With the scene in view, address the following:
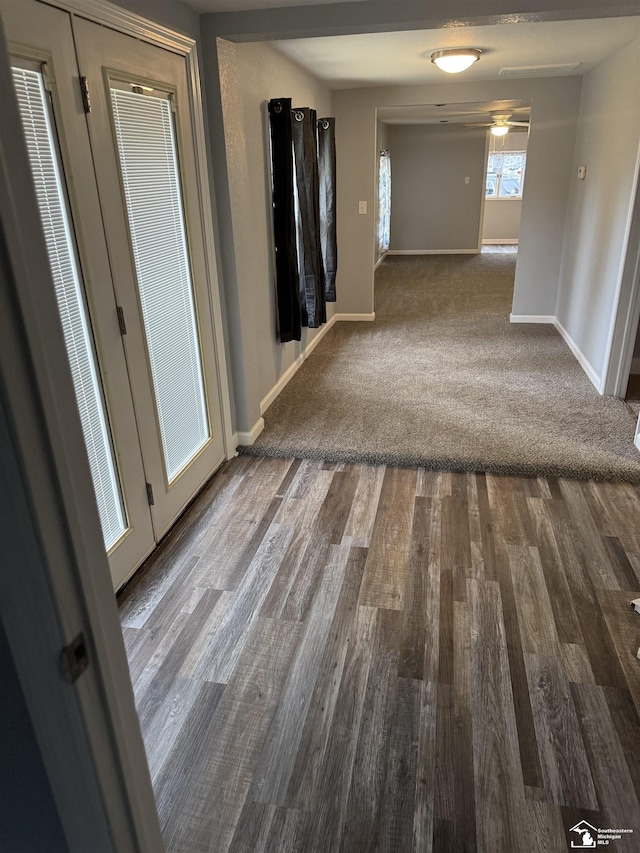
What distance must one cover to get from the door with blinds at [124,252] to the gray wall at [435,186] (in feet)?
29.9

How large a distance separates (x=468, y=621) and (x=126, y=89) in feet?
7.69

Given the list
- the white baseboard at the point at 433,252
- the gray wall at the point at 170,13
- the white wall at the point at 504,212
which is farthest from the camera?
the white wall at the point at 504,212

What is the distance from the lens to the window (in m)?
12.1

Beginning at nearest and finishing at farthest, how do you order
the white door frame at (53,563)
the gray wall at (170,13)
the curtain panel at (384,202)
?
the white door frame at (53,563) → the gray wall at (170,13) → the curtain panel at (384,202)

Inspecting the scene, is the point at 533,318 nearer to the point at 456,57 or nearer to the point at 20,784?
the point at 456,57

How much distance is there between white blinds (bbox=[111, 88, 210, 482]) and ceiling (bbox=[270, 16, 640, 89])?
68 centimetres

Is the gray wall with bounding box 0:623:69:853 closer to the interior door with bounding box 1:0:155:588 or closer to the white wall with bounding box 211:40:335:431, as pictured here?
the interior door with bounding box 1:0:155:588

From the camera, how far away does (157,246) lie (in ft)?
8.14

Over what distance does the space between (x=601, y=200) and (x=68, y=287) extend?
393cm

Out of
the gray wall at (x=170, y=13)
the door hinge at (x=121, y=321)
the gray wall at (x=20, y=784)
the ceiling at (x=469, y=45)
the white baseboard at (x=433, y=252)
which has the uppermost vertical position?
the ceiling at (x=469, y=45)

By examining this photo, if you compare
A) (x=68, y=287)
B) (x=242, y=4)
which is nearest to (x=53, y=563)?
(x=68, y=287)

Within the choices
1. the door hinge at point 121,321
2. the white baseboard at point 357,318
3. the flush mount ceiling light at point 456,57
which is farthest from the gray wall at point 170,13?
the white baseboard at point 357,318

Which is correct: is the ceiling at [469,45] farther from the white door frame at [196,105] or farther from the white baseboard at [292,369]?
the white baseboard at [292,369]

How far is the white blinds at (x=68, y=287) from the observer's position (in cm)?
171
